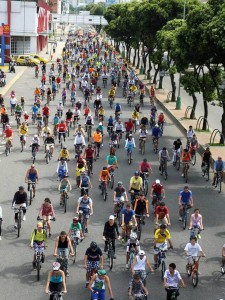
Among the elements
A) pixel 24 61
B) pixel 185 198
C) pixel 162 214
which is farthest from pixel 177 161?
pixel 24 61

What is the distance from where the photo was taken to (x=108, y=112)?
42312 mm

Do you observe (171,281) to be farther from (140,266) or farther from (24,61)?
(24,61)

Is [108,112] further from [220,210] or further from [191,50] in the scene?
[220,210]

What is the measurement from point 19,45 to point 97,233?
69.8 m

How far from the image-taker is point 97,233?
18688 mm

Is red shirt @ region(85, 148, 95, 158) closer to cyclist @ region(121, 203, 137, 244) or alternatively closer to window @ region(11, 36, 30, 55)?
cyclist @ region(121, 203, 137, 244)

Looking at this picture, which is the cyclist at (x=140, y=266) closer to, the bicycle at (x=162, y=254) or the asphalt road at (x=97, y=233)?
the asphalt road at (x=97, y=233)

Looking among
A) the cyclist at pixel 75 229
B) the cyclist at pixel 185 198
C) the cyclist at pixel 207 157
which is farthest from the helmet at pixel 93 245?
the cyclist at pixel 207 157

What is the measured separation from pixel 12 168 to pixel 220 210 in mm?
9387

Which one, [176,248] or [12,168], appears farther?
[12,168]

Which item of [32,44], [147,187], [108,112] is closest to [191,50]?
[147,187]

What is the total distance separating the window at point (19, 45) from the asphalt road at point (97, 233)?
56.1 meters

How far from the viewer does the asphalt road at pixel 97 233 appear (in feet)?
48.4

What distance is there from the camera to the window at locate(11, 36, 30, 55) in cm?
8494
